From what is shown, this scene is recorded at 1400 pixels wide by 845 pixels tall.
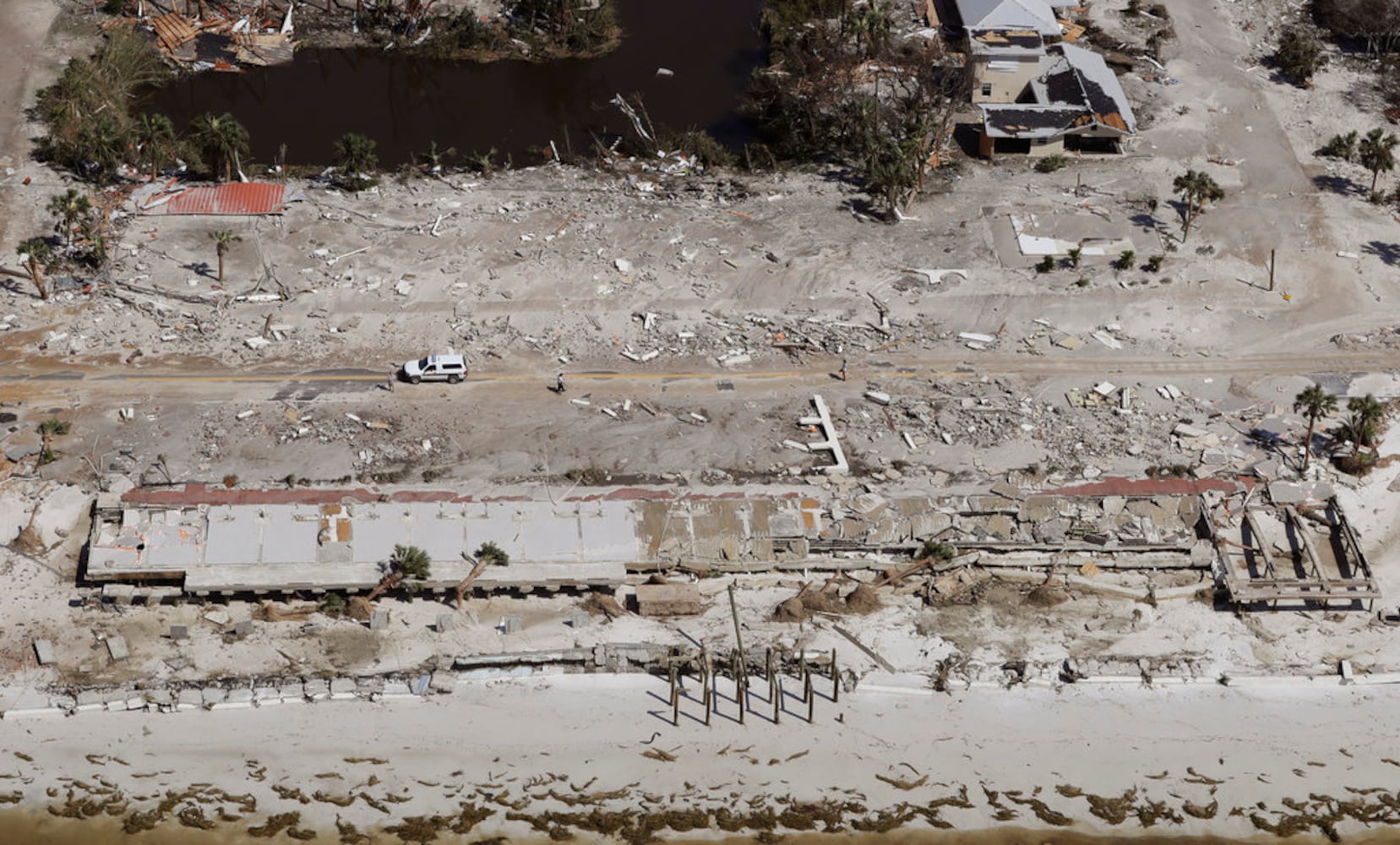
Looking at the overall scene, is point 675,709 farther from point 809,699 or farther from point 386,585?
point 386,585

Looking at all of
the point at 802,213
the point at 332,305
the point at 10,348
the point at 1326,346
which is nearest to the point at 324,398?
the point at 332,305

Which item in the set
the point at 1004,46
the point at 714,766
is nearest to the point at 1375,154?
the point at 1004,46

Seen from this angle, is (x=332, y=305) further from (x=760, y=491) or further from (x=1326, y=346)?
(x=1326, y=346)

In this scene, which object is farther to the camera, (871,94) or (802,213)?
(871,94)

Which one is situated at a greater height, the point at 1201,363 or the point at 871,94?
the point at 871,94

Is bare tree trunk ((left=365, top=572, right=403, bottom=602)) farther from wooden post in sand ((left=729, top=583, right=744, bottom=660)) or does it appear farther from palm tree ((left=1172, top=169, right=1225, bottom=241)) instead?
palm tree ((left=1172, top=169, right=1225, bottom=241))

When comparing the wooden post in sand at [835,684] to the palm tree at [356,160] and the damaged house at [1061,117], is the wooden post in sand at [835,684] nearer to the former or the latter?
the damaged house at [1061,117]
